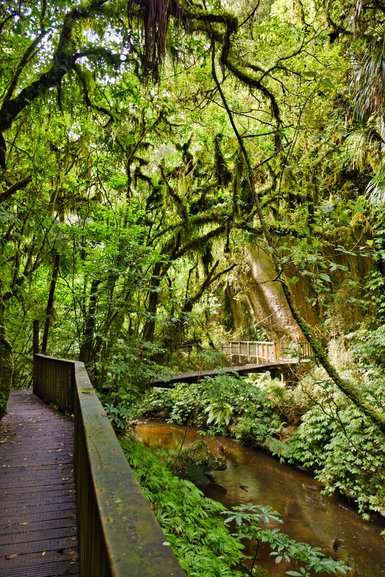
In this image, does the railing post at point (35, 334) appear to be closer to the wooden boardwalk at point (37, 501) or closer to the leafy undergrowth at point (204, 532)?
the wooden boardwalk at point (37, 501)

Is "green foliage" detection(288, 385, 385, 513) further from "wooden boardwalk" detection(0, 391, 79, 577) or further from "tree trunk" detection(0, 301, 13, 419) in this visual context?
"tree trunk" detection(0, 301, 13, 419)

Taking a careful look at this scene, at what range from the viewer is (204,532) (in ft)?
14.2

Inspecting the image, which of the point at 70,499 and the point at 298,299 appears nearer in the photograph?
the point at 70,499

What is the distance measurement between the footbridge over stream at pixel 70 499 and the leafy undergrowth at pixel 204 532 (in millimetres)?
1042

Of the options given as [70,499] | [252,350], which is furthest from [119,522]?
[252,350]

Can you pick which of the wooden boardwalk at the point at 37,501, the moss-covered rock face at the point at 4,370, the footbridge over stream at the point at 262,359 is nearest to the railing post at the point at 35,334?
the footbridge over stream at the point at 262,359

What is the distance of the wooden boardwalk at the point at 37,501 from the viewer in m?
2.67

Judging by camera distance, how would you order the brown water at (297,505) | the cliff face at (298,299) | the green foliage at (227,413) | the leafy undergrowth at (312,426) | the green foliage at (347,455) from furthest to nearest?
the cliff face at (298,299) → the green foliage at (227,413) → the green foliage at (347,455) → the leafy undergrowth at (312,426) → the brown water at (297,505)

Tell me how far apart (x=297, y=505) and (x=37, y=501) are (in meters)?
6.98

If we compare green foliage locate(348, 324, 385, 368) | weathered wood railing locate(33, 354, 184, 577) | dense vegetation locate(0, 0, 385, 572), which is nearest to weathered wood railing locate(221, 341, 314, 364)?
dense vegetation locate(0, 0, 385, 572)

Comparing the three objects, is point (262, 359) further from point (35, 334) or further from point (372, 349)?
point (35, 334)

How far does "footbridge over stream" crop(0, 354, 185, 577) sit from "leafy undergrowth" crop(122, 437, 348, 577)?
104 cm

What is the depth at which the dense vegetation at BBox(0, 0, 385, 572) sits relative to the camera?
461 cm

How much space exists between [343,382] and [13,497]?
3.34 meters
